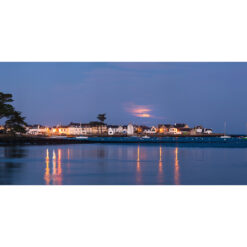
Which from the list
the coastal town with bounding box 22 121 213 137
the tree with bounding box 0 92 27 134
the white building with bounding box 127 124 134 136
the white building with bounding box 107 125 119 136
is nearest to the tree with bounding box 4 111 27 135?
the tree with bounding box 0 92 27 134

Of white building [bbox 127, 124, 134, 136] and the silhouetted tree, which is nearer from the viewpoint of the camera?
the silhouetted tree

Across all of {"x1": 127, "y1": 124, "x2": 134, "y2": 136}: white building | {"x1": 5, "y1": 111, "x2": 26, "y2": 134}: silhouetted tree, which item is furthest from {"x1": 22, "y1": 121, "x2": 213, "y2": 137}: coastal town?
{"x1": 5, "y1": 111, "x2": 26, "y2": 134}: silhouetted tree

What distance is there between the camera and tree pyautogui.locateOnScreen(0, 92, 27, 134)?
877 inches

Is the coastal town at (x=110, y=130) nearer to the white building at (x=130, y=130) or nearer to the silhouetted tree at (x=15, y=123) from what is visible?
the white building at (x=130, y=130)

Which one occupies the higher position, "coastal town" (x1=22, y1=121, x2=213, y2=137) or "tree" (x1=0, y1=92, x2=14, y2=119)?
"tree" (x1=0, y1=92, x2=14, y2=119)

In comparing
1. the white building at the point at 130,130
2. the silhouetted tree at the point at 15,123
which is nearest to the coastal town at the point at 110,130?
the white building at the point at 130,130

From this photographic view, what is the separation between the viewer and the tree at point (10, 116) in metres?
22.3

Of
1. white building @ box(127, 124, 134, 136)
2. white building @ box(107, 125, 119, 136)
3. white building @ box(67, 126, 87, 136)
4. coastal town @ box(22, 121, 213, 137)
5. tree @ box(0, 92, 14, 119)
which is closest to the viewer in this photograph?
tree @ box(0, 92, 14, 119)

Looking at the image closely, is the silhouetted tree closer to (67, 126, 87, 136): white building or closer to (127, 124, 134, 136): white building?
(127, 124, 134, 136): white building

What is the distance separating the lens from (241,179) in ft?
32.3

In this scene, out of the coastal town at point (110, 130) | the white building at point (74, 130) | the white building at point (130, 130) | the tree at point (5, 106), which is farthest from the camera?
the white building at point (74, 130)

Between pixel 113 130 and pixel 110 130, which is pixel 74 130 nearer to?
pixel 110 130

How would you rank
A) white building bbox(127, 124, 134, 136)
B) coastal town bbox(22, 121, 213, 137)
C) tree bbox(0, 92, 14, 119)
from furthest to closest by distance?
white building bbox(127, 124, 134, 136) < coastal town bbox(22, 121, 213, 137) < tree bbox(0, 92, 14, 119)
